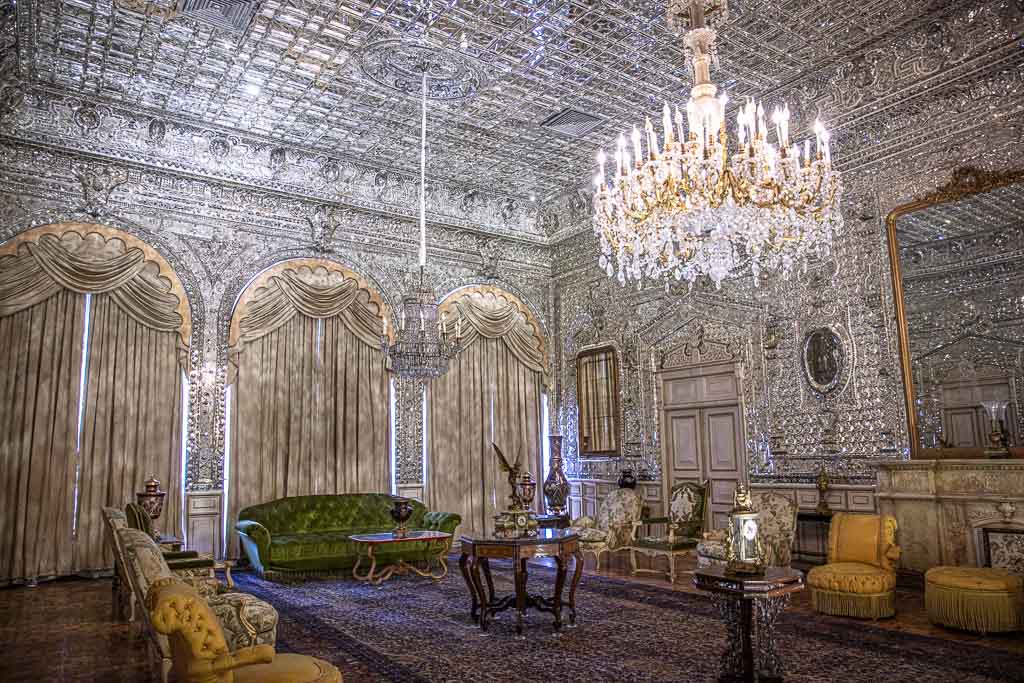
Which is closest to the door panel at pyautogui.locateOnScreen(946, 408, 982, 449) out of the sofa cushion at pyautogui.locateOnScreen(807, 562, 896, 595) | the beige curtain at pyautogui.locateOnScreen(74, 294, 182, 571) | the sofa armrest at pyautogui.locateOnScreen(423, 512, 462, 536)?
the sofa cushion at pyautogui.locateOnScreen(807, 562, 896, 595)

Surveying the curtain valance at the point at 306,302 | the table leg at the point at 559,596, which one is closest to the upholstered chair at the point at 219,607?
the table leg at the point at 559,596

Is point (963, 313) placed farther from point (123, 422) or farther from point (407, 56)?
point (123, 422)

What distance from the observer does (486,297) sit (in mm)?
11062

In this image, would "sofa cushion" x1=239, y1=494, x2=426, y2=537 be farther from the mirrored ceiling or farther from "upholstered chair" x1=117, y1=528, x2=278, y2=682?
the mirrored ceiling

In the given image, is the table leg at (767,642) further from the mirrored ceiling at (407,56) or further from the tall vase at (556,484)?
the tall vase at (556,484)

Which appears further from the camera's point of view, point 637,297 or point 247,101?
point 637,297

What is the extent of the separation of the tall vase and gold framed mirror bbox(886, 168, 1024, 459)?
488 cm

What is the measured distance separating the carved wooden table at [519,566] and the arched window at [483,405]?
433cm

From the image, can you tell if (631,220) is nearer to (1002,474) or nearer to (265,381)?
(1002,474)

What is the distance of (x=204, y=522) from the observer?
27.5ft

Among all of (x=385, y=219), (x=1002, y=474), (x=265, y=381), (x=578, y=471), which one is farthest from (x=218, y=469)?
(x=1002, y=474)

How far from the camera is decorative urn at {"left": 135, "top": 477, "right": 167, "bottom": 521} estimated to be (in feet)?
24.2

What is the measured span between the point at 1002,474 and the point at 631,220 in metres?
3.75

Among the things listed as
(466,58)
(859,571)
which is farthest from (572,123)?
(859,571)
